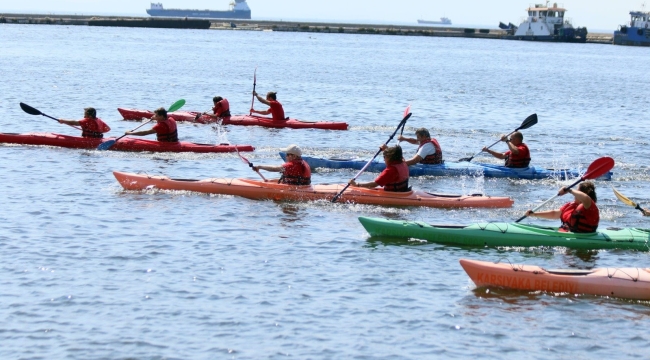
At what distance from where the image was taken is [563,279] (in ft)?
43.3

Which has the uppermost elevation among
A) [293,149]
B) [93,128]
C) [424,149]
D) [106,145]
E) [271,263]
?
[293,149]

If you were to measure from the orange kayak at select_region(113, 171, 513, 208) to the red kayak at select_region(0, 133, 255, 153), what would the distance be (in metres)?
4.69

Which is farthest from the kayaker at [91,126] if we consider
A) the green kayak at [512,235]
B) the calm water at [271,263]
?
the green kayak at [512,235]

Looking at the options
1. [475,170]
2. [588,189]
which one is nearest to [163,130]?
[475,170]

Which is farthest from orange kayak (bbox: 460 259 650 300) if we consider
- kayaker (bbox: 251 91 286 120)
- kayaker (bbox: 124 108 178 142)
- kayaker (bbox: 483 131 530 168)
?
kayaker (bbox: 251 91 286 120)

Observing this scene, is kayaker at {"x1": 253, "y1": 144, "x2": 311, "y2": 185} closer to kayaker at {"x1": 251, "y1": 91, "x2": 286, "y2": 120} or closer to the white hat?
the white hat

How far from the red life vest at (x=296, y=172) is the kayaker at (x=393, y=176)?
3.12ft

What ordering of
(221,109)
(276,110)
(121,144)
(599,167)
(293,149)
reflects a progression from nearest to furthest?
(599,167)
(293,149)
(121,144)
(276,110)
(221,109)

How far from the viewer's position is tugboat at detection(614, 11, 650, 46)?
103 metres

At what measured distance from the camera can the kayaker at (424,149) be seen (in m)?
21.0

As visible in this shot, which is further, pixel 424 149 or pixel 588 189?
pixel 424 149

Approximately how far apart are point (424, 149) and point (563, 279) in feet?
27.9

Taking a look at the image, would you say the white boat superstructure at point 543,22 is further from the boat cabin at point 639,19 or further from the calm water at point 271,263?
the calm water at point 271,263

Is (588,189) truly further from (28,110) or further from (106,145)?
(28,110)
